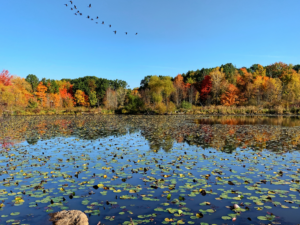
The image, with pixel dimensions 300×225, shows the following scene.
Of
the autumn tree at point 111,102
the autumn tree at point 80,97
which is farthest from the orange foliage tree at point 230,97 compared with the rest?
the autumn tree at point 80,97

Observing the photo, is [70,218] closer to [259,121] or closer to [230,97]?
[259,121]

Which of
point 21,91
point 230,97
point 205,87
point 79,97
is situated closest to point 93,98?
point 79,97

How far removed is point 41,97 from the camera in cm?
7319

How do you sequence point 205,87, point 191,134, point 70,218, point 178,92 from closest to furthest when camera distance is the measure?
point 70,218, point 191,134, point 205,87, point 178,92

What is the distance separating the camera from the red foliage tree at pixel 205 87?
67.3m

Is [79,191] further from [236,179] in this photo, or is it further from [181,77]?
[181,77]

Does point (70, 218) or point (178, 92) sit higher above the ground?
point (178, 92)

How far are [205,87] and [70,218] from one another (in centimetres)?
6703

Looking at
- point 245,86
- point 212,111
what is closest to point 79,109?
point 212,111

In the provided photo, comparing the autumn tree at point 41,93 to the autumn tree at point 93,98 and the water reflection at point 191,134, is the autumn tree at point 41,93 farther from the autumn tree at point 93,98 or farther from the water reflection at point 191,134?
the water reflection at point 191,134

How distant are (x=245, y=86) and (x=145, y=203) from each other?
230ft

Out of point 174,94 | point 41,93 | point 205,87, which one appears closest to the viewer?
point 205,87

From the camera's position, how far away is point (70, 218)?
439 centimetres

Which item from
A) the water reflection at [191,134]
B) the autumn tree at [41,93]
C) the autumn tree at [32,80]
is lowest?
the water reflection at [191,134]
